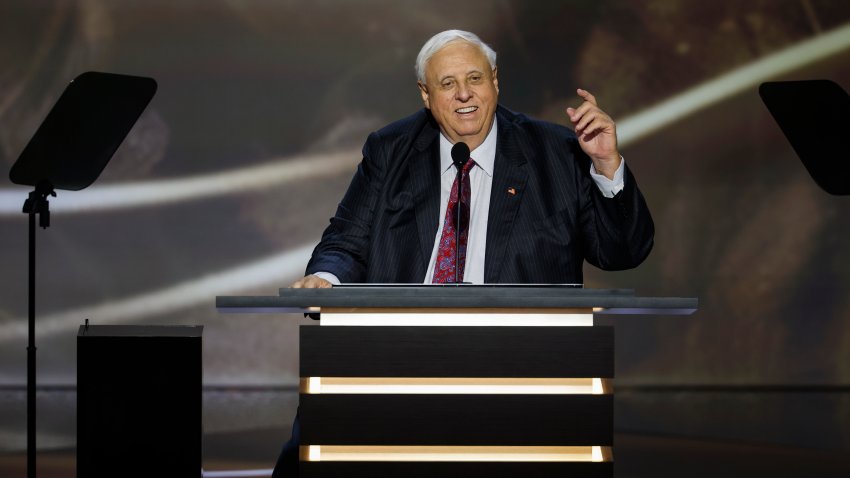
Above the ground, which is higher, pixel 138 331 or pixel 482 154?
pixel 482 154

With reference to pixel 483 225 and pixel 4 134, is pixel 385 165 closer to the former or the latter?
pixel 483 225

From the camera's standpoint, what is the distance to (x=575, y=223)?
106 inches

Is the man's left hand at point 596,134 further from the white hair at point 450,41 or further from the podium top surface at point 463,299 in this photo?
the podium top surface at point 463,299

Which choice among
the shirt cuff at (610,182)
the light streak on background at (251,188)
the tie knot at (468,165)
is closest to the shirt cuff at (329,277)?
the tie knot at (468,165)

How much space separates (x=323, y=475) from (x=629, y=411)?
11.9 feet

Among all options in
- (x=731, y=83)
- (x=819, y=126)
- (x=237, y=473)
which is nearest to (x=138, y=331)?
(x=237, y=473)

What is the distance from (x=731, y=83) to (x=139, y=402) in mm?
4141

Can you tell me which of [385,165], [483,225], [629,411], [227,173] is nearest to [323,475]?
[483,225]

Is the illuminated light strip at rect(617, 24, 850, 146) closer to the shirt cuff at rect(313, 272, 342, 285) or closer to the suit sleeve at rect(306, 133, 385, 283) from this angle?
the suit sleeve at rect(306, 133, 385, 283)

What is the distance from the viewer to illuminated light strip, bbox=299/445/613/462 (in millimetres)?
1765

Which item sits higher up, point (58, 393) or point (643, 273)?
point (643, 273)

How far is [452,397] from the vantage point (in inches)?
69.3

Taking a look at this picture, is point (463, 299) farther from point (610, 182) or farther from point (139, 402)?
point (139, 402)

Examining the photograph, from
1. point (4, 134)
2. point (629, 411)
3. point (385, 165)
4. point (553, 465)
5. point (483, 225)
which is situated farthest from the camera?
point (4, 134)
